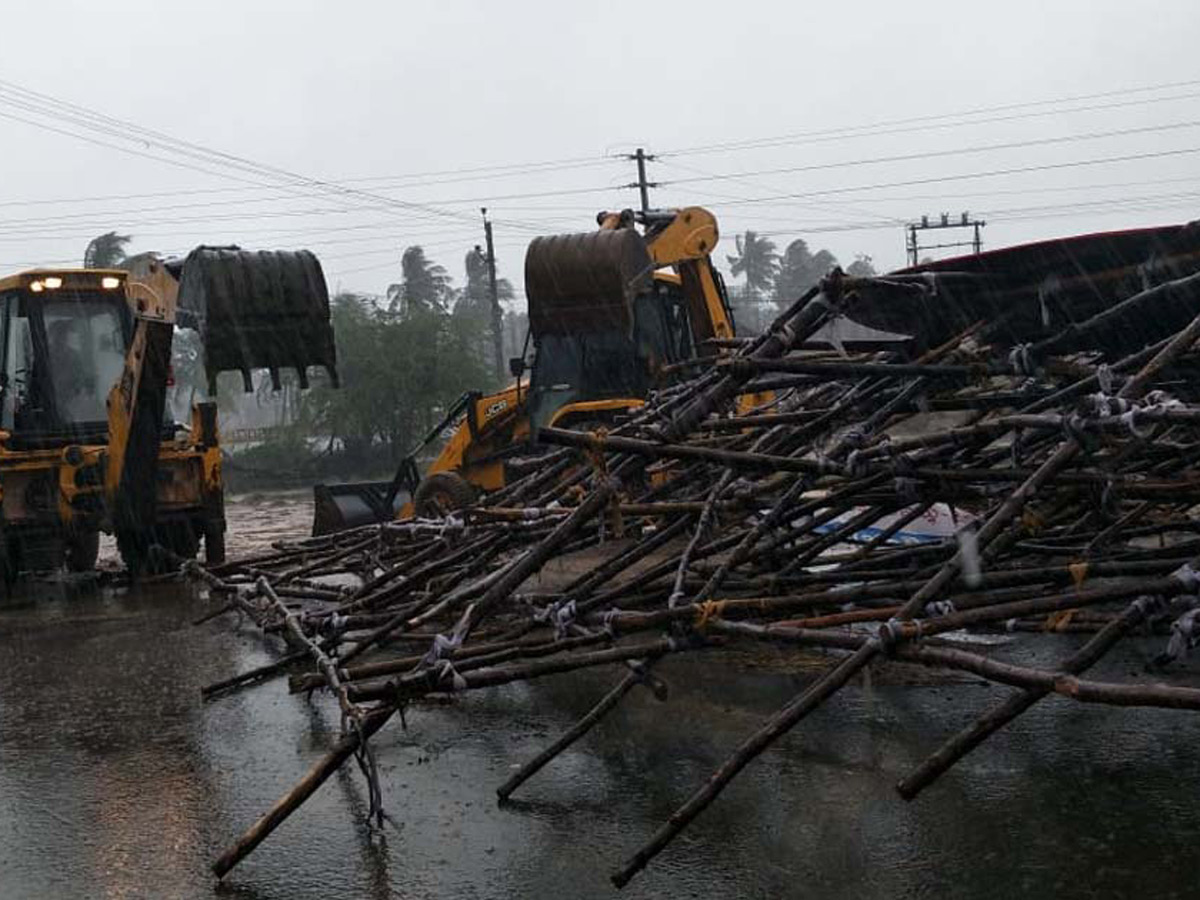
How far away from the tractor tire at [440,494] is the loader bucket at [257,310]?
219 cm

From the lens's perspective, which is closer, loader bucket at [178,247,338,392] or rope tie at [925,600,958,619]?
rope tie at [925,600,958,619]

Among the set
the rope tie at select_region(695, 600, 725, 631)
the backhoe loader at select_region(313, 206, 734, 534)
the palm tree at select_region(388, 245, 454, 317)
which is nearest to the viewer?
the rope tie at select_region(695, 600, 725, 631)

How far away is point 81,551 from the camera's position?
38.2ft

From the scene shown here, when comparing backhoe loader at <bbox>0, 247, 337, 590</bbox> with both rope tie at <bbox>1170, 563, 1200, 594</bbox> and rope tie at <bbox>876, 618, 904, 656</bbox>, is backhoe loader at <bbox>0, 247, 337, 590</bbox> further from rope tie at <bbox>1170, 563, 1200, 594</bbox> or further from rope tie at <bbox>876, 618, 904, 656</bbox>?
rope tie at <bbox>1170, 563, 1200, 594</bbox>

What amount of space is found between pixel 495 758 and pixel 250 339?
16.2 ft

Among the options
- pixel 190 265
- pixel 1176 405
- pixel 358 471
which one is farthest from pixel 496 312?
pixel 1176 405

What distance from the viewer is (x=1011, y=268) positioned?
→ 5.19 metres

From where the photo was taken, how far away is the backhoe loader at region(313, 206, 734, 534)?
1055 cm

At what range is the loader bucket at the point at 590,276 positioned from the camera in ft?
34.0

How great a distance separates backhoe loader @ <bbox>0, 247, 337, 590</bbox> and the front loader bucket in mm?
1170

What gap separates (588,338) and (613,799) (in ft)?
23.7

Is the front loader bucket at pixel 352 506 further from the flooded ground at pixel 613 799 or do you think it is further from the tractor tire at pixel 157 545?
the flooded ground at pixel 613 799

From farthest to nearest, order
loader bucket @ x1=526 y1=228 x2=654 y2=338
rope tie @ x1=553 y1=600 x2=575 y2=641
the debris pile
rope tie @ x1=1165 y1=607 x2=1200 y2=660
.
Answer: loader bucket @ x1=526 y1=228 x2=654 y2=338 → rope tie @ x1=553 y1=600 x2=575 y2=641 → the debris pile → rope tie @ x1=1165 y1=607 x2=1200 y2=660

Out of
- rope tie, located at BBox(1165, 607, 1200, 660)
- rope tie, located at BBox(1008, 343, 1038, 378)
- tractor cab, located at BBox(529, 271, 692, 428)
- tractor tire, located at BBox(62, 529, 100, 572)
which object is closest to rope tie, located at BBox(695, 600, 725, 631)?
rope tie, located at BBox(1165, 607, 1200, 660)
